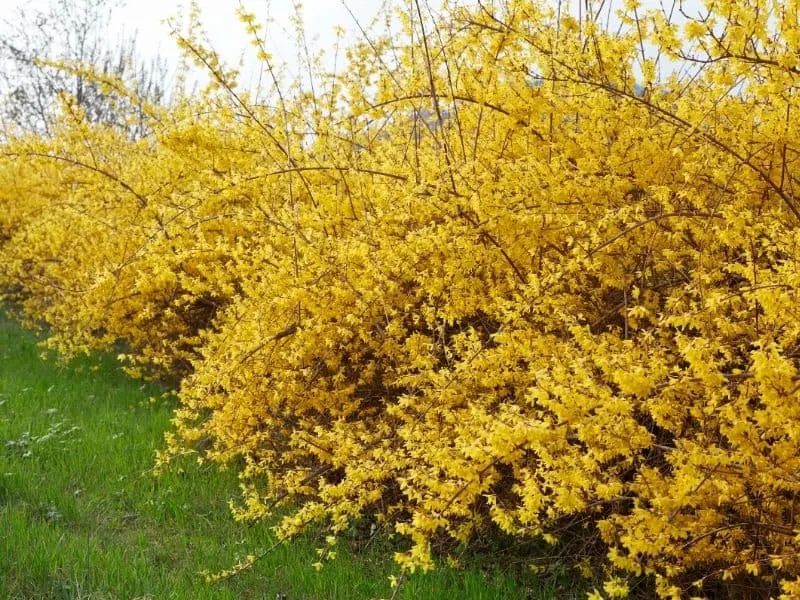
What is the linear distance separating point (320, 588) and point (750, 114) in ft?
7.86

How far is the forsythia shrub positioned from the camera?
96.8 inches

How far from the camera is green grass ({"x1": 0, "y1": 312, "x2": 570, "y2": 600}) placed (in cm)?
306

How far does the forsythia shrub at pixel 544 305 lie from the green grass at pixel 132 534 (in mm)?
205

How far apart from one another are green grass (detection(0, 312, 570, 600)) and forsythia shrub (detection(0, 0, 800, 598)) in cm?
21

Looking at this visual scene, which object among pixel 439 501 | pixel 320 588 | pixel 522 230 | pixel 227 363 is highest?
pixel 522 230

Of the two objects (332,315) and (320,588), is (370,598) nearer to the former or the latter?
(320,588)

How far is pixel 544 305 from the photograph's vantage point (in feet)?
10.1

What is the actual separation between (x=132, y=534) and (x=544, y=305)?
2028 mm

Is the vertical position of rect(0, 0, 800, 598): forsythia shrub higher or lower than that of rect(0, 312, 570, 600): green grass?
higher

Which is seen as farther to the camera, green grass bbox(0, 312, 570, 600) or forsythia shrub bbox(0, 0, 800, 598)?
green grass bbox(0, 312, 570, 600)

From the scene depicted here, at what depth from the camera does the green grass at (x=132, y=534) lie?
306 centimetres

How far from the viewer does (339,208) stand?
14.3 ft

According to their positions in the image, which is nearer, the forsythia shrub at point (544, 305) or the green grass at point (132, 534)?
the forsythia shrub at point (544, 305)

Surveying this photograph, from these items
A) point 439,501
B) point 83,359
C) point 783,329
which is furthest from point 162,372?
point 783,329
